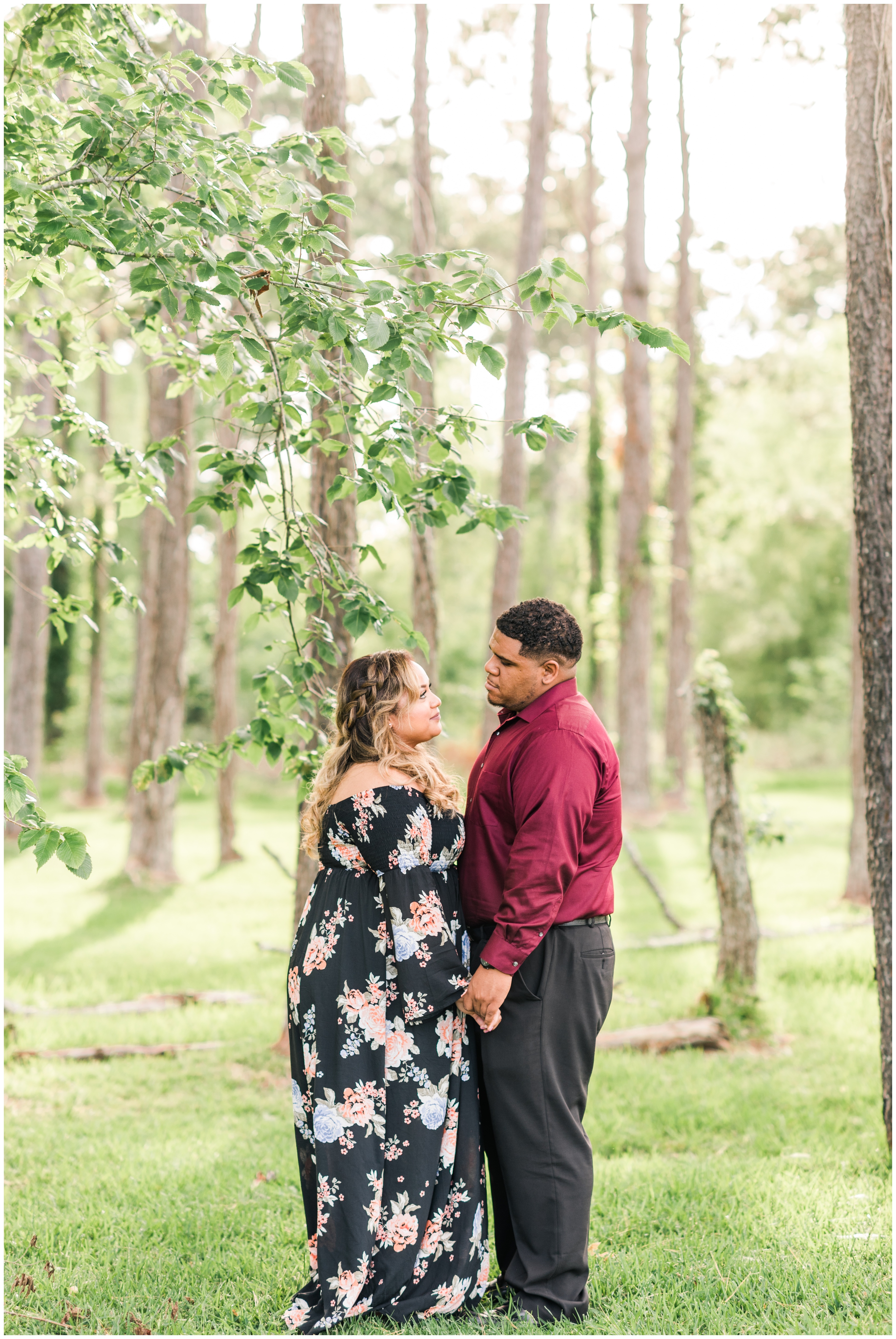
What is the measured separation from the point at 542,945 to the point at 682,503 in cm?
1868

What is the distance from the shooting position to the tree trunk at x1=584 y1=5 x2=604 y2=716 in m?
21.3

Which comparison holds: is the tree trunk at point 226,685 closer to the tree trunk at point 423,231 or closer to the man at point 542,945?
the tree trunk at point 423,231

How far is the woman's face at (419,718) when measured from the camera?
3.50 m

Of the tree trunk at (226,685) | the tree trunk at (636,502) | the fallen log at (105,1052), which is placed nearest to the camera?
the fallen log at (105,1052)

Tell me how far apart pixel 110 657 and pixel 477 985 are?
31.7m

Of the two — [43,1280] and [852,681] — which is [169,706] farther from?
[43,1280]

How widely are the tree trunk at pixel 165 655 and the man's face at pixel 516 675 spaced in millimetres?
8630

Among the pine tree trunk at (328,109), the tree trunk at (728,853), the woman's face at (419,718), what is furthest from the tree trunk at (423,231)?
the woman's face at (419,718)

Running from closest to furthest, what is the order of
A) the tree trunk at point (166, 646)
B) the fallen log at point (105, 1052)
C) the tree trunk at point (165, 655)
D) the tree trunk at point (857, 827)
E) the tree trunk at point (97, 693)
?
the fallen log at point (105, 1052)
the tree trunk at point (857, 827)
the tree trunk at point (166, 646)
the tree trunk at point (165, 655)
the tree trunk at point (97, 693)

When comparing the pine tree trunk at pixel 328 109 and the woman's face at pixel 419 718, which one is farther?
the pine tree trunk at pixel 328 109

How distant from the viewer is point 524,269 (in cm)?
1239

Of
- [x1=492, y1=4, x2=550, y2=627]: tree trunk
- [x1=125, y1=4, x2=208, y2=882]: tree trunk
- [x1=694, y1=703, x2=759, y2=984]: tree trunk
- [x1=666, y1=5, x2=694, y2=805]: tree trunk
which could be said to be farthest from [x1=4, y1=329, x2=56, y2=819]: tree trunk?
[x1=694, y1=703, x2=759, y2=984]: tree trunk

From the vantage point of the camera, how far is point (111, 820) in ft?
71.4

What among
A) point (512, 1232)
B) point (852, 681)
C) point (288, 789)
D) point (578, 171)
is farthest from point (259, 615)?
point (288, 789)
